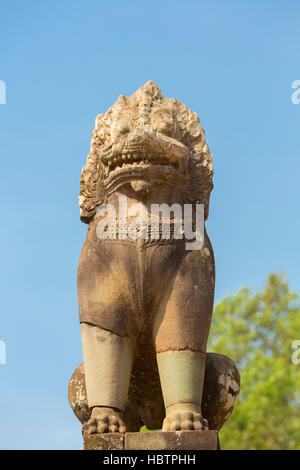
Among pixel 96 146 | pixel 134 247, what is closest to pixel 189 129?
pixel 96 146

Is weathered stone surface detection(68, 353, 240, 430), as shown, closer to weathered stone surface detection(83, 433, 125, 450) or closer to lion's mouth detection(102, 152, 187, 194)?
weathered stone surface detection(83, 433, 125, 450)

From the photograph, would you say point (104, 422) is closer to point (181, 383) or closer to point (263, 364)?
point (181, 383)

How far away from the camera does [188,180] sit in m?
5.03

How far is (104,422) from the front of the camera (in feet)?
14.2

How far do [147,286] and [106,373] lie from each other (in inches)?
25.9

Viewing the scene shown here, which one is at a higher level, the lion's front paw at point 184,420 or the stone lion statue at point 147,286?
the stone lion statue at point 147,286

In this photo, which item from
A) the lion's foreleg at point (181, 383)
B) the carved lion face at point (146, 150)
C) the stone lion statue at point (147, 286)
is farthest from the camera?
the carved lion face at point (146, 150)

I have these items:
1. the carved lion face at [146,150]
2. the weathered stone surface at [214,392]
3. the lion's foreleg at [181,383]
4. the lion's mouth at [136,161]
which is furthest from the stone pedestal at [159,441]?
the lion's mouth at [136,161]

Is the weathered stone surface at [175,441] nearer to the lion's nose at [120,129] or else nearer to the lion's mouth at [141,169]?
the lion's mouth at [141,169]

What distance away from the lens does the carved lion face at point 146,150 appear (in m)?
4.80

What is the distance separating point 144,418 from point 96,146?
7.10ft

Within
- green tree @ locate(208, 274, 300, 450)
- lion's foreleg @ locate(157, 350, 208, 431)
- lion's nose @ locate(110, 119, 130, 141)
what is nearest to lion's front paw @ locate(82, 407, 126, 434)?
lion's foreleg @ locate(157, 350, 208, 431)

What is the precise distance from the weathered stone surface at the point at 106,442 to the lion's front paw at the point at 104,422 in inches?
2.8
